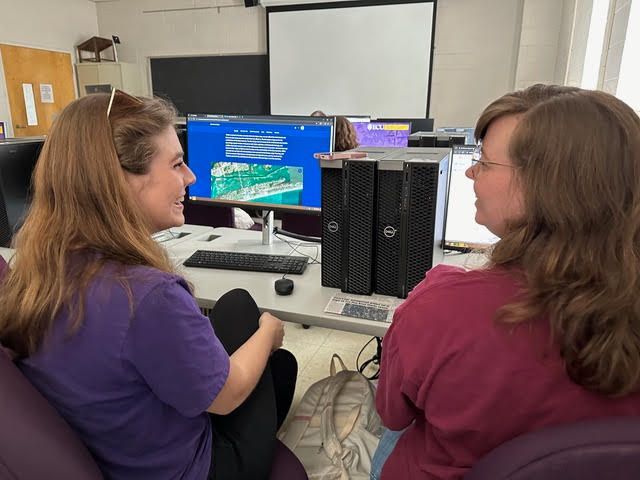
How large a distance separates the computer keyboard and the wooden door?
4.00m

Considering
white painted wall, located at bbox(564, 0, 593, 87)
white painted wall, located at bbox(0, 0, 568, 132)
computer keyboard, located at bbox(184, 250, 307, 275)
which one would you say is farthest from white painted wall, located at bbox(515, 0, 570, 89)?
computer keyboard, located at bbox(184, 250, 307, 275)

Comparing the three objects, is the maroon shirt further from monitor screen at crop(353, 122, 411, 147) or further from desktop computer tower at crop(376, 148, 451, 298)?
monitor screen at crop(353, 122, 411, 147)

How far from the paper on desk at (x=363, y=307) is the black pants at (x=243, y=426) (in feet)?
0.72

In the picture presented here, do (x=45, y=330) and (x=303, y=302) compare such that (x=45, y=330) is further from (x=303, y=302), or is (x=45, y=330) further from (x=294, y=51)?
(x=294, y=51)

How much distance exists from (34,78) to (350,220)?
17.2 ft

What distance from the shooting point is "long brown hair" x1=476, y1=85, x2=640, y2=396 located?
596 millimetres

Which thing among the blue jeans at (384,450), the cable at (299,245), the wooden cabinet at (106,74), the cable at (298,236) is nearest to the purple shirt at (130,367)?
the blue jeans at (384,450)

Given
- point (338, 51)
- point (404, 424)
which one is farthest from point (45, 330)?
point (338, 51)

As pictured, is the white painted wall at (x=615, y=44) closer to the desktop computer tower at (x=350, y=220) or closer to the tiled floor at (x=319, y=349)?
the desktop computer tower at (x=350, y=220)

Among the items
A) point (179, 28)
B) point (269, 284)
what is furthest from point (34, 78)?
point (269, 284)

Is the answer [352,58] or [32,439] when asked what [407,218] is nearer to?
[32,439]

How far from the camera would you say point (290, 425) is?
4.46 feet

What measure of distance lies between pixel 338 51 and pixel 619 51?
329 cm

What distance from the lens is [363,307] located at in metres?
1.22
